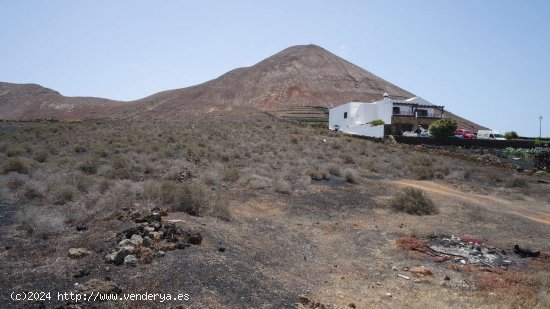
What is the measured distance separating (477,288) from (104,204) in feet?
28.2

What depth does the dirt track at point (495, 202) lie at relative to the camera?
1717cm

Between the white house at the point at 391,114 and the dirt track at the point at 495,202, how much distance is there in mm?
27647

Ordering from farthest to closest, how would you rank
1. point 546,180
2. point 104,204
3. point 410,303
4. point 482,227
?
point 546,180 → point 482,227 → point 104,204 → point 410,303

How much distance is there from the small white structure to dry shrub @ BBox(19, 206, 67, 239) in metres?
42.7

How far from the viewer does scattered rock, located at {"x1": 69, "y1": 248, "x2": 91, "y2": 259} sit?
24.1ft

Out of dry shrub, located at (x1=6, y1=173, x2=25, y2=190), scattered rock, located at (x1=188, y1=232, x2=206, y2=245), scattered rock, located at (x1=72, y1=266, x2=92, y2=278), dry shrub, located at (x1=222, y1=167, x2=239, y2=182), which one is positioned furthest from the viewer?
dry shrub, located at (x1=222, y1=167, x2=239, y2=182)

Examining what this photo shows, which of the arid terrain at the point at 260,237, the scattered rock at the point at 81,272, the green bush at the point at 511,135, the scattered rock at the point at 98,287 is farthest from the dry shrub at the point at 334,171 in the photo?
the green bush at the point at 511,135

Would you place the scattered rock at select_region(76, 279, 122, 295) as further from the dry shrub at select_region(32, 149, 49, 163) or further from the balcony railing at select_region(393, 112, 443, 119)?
the balcony railing at select_region(393, 112, 443, 119)

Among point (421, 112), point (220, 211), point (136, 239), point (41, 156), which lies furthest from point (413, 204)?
point (421, 112)

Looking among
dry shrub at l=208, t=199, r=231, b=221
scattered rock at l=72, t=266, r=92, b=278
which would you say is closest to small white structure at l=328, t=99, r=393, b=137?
dry shrub at l=208, t=199, r=231, b=221

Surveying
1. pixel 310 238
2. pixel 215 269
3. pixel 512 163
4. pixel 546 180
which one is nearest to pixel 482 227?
pixel 310 238

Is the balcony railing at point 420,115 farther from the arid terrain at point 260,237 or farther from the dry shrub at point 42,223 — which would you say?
the dry shrub at point 42,223

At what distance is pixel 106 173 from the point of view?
16609mm

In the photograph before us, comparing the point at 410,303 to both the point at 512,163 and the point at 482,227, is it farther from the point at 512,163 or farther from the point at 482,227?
the point at 512,163
